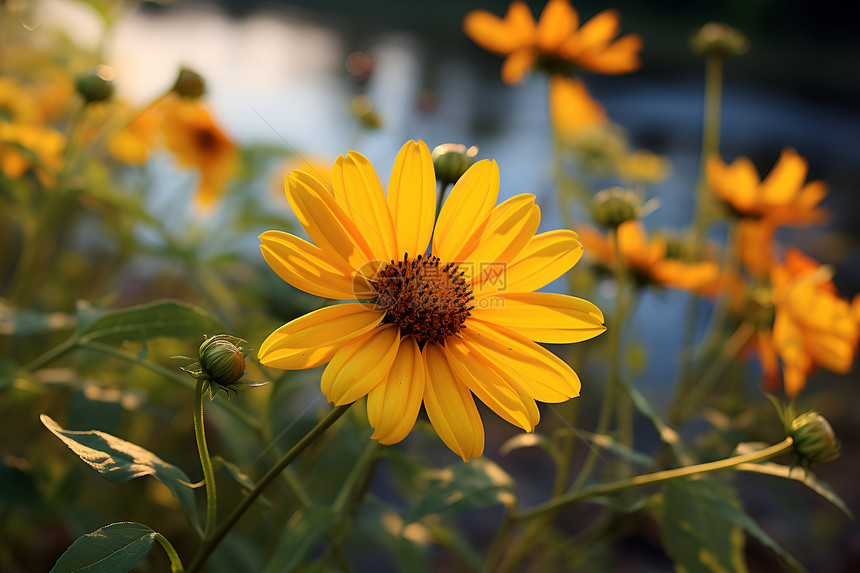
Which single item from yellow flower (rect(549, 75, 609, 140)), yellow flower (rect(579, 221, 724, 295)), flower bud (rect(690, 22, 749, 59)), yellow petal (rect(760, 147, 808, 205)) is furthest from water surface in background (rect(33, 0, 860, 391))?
flower bud (rect(690, 22, 749, 59))

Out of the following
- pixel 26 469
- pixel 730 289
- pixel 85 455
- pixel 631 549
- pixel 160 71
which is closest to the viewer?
pixel 85 455

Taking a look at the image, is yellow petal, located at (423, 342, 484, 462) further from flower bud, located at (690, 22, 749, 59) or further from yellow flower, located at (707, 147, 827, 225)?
flower bud, located at (690, 22, 749, 59)

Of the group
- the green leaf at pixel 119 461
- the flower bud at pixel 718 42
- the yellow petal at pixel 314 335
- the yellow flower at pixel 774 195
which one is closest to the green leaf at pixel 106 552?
the green leaf at pixel 119 461

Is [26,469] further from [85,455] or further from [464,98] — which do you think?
[464,98]

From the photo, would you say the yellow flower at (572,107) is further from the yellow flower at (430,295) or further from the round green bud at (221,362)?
the round green bud at (221,362)

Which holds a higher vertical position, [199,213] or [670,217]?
[670,217]

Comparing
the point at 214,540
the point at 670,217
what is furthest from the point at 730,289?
the point at 670,217
